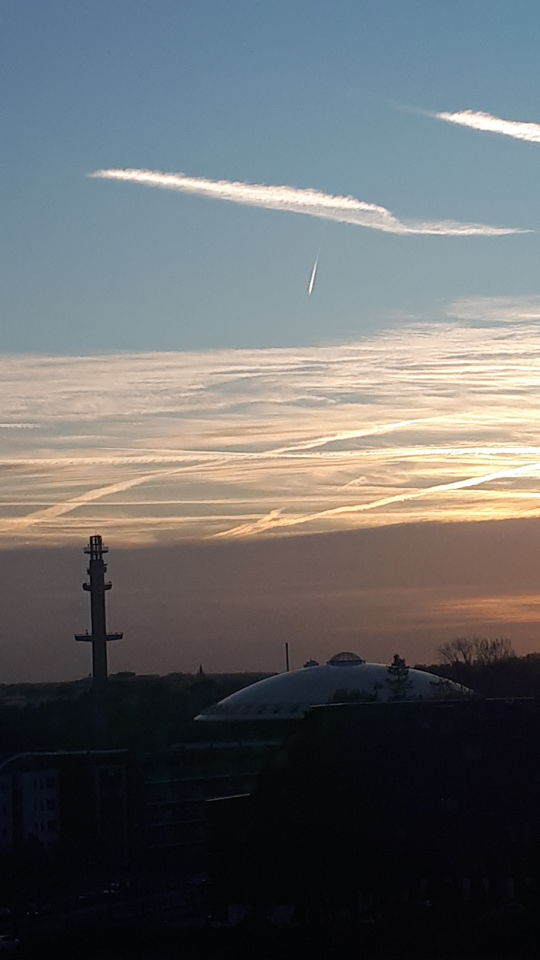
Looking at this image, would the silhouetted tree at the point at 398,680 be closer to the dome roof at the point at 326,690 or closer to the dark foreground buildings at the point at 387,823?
the dome roof at the point at 326,690

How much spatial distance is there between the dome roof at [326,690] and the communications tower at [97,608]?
2030 centimetres

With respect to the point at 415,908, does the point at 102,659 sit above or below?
above

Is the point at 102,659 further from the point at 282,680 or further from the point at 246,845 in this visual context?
the point at 246,845

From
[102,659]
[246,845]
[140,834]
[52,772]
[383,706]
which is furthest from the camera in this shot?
[102,659]

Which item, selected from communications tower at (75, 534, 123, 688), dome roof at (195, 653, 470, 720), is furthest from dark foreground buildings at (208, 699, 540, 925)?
communications tower at (75, 534, 123, 688)

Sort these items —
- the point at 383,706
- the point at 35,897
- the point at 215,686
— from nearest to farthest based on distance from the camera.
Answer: the point at 383,706
the point at 35,897
the point at 215,686

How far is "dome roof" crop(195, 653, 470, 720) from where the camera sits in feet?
282

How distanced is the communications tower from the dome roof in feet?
66.6

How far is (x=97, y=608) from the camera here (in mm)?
111062

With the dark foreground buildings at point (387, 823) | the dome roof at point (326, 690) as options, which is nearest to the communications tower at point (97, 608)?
the dome roof at point (326, 690)

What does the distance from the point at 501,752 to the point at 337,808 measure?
5.14m

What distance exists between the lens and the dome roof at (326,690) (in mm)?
85812

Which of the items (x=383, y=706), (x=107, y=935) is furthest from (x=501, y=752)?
(x=107, y=935)

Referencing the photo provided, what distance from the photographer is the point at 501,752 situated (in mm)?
39250
